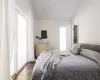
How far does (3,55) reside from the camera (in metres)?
1.60

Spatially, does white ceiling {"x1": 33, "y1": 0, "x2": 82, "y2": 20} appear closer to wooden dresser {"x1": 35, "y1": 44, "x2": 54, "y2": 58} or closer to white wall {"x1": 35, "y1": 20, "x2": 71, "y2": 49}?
white wall {"x1": 35, "y1": 20, "x2": 71, "y2": 49}

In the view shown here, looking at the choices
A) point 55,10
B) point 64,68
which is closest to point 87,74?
point 64,68

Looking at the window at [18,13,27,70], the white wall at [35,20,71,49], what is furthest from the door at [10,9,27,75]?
the white wall at [35,20,71,49]

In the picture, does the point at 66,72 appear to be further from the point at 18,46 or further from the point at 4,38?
the point at 18,46

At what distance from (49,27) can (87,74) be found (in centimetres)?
514

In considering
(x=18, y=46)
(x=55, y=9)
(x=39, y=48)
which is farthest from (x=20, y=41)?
(x=55, y=9)

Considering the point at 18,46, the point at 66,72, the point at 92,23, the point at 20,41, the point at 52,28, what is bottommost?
the point at 66,72

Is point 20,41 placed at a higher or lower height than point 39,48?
higher

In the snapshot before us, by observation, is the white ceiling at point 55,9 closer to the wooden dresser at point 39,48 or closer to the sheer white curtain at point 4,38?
the wooden dresser at point 39,48

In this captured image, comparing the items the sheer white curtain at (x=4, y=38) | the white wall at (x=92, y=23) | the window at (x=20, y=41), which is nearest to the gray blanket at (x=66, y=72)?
the sheer white curtain at (x=4, y=38)

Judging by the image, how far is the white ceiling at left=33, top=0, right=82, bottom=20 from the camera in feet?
18.7

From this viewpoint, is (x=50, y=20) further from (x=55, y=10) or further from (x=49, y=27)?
(x=55, y=10)

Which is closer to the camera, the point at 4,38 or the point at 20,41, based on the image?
the point at 4,38

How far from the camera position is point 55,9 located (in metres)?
6.25
